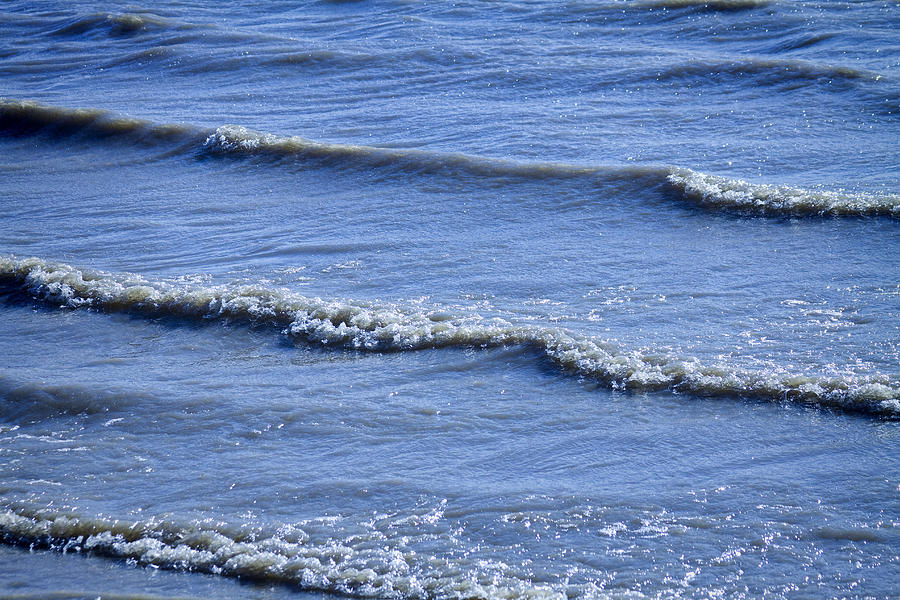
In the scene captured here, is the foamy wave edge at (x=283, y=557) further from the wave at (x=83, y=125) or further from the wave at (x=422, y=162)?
the wave at (x=83, y=125)

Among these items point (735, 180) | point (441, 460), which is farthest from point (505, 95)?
point (441, 460)

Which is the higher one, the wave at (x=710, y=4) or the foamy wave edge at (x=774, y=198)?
the wave at (x=710, y=4)

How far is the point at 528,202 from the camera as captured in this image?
7070 millimetres

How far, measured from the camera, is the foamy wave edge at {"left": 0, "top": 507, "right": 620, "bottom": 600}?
10.8 feet

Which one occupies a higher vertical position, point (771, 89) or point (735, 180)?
point (771, 89)

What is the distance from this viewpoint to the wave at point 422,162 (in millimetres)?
6320

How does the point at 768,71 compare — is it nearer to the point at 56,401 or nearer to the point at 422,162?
the point at 422,162

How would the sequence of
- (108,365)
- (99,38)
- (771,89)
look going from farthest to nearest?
(99,38) → (771,89) → (108,365)

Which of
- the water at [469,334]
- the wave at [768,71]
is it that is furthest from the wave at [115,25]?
the wave at [768,71]

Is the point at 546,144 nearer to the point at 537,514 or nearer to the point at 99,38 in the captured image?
the point at 537,514

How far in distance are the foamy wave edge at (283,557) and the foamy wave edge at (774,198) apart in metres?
3.84

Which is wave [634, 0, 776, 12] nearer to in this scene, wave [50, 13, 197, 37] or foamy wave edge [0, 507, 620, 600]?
wave [50, 13, 197, 37]

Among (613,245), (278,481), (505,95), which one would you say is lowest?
(278,481)

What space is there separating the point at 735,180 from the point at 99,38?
10114 mm
